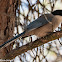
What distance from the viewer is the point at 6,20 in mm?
1882

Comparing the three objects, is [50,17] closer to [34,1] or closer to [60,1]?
[34,1]

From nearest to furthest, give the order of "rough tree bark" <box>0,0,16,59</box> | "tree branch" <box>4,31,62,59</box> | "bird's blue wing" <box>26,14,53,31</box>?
"tree branch" <box>4,31,62,59</box>, "bird's blue wing" <box>26,14,53,31</box>, "rough tree bark" <box>0,0,16,59</box>

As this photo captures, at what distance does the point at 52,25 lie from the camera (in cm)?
153

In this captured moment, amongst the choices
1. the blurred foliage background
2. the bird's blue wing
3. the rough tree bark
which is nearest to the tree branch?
the bird's blue wing

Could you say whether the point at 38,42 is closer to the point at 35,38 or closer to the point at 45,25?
the point at 45,25

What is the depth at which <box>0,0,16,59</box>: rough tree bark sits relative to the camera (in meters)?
1.84

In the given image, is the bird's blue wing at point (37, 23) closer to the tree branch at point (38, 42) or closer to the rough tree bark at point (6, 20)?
the tree branch at point (38, 42)

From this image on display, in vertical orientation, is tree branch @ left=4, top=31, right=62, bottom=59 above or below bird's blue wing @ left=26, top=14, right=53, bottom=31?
below

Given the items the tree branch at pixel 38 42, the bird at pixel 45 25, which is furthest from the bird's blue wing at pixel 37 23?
the tree branch at pixel 38 42

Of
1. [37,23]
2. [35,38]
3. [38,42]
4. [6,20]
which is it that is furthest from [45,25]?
[35,38]

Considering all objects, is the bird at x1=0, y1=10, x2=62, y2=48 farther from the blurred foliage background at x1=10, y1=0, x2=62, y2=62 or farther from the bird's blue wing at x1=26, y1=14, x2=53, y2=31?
the blurred foliage background at x1=10, y1=0, x2=62, y2=62

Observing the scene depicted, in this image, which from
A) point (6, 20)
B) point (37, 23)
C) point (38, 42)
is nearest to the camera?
point (38, 42)

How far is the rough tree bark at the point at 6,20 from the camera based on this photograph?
72.6 inches

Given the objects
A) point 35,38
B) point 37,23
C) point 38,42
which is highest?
point 37,23
